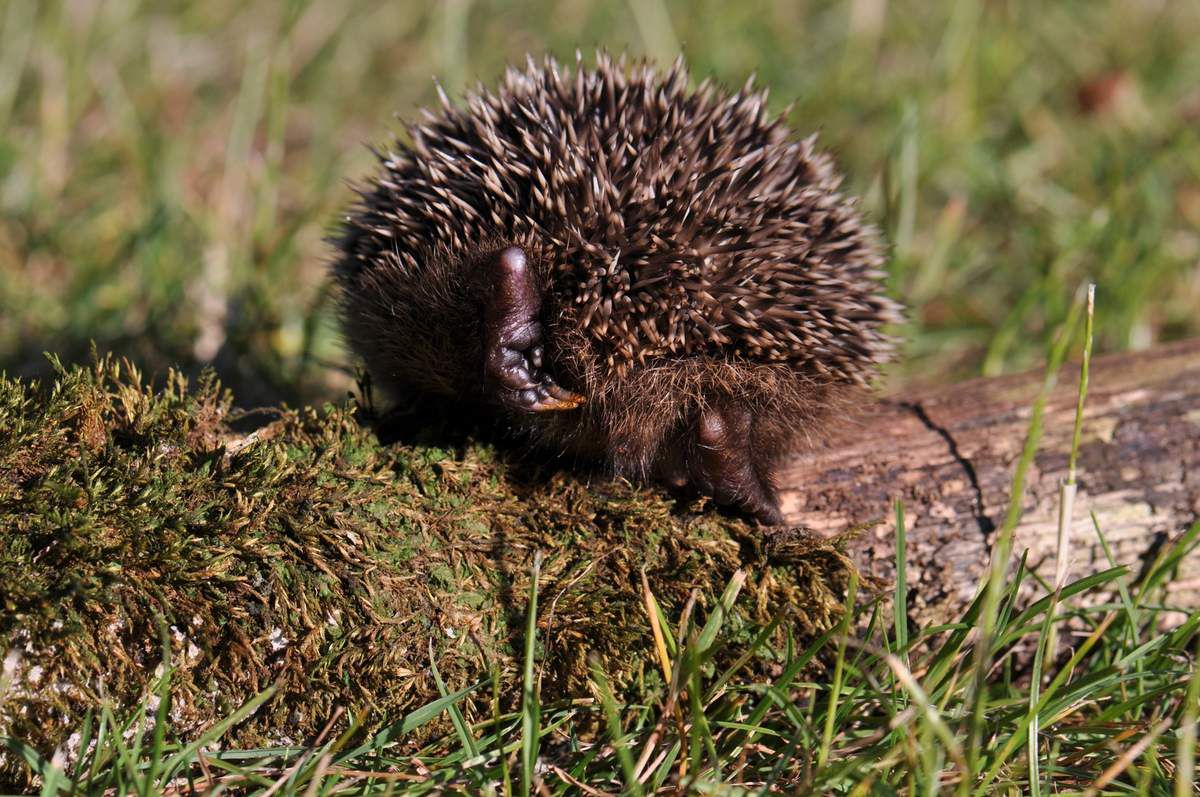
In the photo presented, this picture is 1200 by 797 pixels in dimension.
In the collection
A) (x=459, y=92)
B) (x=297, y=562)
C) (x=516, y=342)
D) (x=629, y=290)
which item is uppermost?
(x=459, y=92)

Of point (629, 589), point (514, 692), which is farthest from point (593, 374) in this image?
point (514, 692)

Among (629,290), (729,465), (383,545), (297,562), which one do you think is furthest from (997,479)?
(297,562)

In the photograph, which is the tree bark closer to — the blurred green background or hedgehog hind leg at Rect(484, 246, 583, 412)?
hedgehog hind leg at Rect(484, 246, 583, 412)

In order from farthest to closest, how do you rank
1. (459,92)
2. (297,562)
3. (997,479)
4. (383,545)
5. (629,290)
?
(459,92), (997,479), (629,290), (383,545), (297,562)

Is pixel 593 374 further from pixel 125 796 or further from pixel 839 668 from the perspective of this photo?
pixel 125 796

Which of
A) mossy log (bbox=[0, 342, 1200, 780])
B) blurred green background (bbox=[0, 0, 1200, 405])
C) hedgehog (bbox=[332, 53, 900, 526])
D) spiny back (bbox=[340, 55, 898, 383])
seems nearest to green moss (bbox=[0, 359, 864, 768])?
mossy log (bbox=[0, 342, 1200, 780])

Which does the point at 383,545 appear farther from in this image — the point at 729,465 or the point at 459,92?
the point at 459,92
